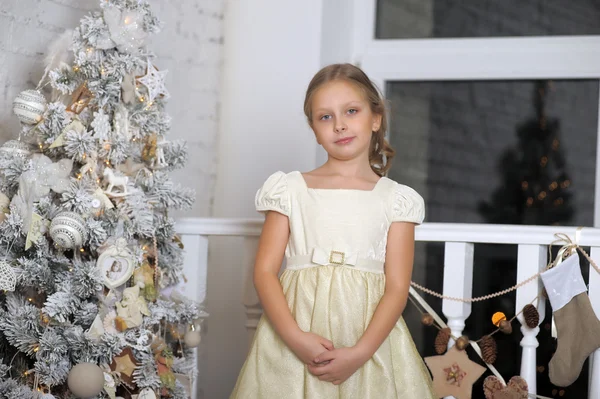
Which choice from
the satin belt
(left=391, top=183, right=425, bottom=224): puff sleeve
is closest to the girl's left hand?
the satin belt

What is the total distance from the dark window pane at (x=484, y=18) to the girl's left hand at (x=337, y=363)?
1733mm

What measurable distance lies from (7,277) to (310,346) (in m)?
0.67

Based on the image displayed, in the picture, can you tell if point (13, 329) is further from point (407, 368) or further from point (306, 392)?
point (407, 368)

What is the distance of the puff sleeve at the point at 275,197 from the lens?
Answer: 1.75 m

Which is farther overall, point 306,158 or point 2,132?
point 306,158

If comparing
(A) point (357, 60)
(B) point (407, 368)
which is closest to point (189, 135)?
(A) point (357, 60)

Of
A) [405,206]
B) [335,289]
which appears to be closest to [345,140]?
[405,206]

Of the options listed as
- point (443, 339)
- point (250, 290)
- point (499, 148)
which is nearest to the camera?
point (443, 339)

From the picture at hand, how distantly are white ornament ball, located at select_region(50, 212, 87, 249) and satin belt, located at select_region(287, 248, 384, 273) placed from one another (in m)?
0.48

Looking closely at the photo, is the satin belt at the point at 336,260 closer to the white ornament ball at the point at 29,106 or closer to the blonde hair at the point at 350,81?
the blonde hair at the point at 350,81

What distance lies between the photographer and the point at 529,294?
6.12 feet

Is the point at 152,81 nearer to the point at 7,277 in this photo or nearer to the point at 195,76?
the point at 7,277

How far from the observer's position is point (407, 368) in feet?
5.59

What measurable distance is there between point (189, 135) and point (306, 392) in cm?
139
